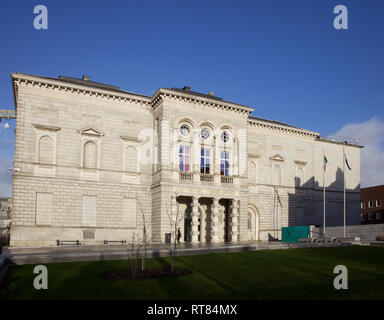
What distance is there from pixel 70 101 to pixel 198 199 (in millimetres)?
15711

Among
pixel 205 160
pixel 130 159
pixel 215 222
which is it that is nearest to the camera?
pixel 130 159

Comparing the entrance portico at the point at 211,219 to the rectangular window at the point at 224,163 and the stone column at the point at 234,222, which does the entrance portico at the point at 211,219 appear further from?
the rectangular window at the point at 224,163

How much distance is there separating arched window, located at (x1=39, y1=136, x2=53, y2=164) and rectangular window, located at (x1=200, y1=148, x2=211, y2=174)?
14641 millimetres

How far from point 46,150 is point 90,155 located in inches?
158

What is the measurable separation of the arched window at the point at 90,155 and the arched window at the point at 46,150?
318 cm

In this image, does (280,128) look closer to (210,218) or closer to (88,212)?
(210,218)

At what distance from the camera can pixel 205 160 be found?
133 ft

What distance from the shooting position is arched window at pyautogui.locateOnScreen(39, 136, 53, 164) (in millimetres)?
34906

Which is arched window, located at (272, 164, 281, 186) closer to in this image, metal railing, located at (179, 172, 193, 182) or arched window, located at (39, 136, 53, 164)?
metal railing, located at (179, 172, 193, 182)

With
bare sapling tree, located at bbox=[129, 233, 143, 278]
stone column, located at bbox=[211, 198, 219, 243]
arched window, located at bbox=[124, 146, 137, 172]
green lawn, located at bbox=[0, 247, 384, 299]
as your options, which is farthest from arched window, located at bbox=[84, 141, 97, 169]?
green lawn, located at bbox=[0, 247, 384, 299]

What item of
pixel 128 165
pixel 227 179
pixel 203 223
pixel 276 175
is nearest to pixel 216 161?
pixel 227 179
